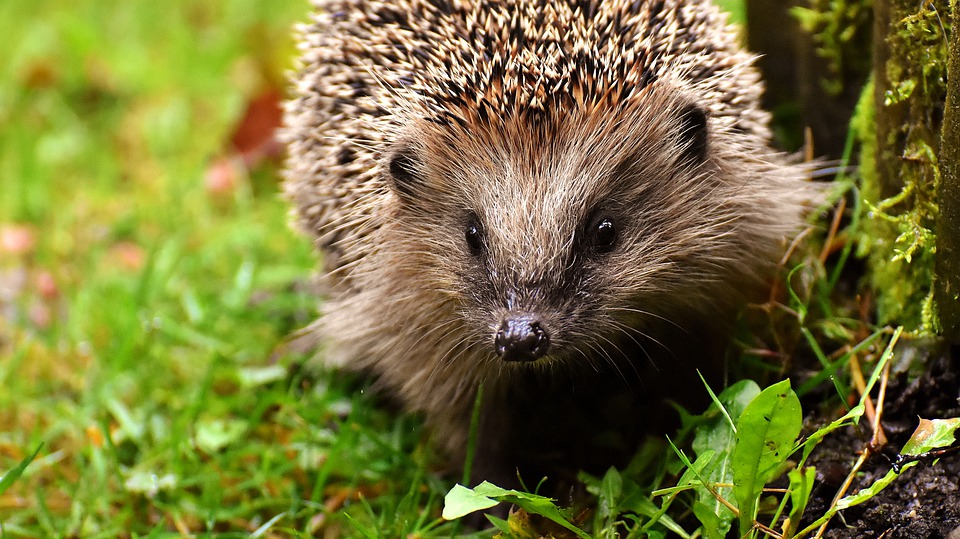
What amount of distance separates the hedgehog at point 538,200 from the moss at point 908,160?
269 mm

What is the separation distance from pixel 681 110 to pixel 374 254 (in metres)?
0.98

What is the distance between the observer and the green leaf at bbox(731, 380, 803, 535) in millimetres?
2146

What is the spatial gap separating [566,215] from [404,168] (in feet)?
1.66

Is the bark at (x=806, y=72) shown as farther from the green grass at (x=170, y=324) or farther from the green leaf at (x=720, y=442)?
the green leaf at (x=720, y=442)

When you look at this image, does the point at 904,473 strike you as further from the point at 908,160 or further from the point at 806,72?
the point at 806,72

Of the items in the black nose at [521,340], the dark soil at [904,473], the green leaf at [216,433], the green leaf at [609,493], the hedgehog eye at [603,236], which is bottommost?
the green leaf at [216,433]

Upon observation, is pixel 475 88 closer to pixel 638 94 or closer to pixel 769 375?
pixel 638 94

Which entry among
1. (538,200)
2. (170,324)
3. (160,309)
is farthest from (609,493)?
(160,309)

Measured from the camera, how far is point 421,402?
2.93m

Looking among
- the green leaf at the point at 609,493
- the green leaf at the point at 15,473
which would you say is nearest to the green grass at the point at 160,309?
the green leaf at the point at 15,473

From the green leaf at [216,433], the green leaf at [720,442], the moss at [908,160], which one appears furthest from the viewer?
the green leaf at [216,433]

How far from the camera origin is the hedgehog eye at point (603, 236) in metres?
2.52

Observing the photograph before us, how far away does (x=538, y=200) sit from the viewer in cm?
250

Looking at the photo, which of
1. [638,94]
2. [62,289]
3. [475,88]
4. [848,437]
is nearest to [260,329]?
[62,289]
